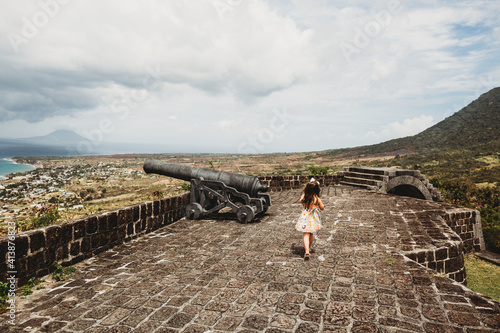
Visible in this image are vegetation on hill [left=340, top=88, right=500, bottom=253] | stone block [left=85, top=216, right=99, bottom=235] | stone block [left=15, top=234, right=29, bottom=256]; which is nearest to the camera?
stone block [left=15, top=234, right=29, bottom=256]

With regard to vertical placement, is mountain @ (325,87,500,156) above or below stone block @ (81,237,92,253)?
above

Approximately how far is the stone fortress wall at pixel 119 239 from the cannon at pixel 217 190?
0.60m

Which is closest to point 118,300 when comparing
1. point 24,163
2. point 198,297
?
point 198,297

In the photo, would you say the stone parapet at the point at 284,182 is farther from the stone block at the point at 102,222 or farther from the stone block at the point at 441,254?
the stone block at the point at 441,254

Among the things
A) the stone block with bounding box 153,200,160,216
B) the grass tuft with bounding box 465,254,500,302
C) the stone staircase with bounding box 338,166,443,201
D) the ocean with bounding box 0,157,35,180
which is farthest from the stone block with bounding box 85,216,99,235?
the ocean with bounding box 0,157,35,180

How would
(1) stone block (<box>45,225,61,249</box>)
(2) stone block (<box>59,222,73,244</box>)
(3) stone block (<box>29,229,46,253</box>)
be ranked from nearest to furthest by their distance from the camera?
(3) stone block (<box>29,229,46,253</box>), (1) stone block (<box>45,225,61,249</box>), (2) stone block (<box>59,222,73,244</box>)

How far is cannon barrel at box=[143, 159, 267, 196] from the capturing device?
7055mm

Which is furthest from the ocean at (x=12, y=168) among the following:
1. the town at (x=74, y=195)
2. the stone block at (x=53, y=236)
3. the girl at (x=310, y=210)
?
the girl at (x=310, y=210)

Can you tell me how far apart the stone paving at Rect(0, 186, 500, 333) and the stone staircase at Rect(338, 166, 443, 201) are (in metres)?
6.91

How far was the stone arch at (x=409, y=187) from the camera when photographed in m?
11.4

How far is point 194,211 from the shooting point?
7.45 metres

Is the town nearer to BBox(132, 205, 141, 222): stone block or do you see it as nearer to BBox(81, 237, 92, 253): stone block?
BBox(81, 237, 92, 253): stone block

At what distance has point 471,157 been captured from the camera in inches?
1467

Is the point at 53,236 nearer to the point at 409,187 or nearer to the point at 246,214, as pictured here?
the point at 246,214
